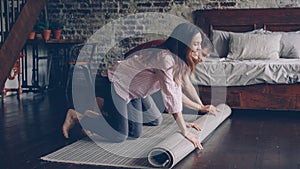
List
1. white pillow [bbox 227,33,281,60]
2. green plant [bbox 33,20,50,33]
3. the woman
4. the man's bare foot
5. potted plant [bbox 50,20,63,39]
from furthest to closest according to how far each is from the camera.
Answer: potted plant [bbox 50,20,63,39] → green plant [bbox 33,20,50,33] → white pillow [bbox 227,33,281,60] → the man's bare foot → the woman

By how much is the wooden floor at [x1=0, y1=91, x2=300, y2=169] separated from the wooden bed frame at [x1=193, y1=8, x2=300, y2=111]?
14cm

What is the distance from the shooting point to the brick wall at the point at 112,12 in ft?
23.1

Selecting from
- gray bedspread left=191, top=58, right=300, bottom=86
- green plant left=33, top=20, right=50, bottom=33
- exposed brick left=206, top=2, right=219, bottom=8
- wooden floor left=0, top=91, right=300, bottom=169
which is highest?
exposed brick left=206, top=2, right=219, bottom=8

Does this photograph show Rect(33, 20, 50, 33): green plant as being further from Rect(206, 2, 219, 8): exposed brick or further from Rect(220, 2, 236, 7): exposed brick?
Rect(220, 2, 236, 7): exposed brick

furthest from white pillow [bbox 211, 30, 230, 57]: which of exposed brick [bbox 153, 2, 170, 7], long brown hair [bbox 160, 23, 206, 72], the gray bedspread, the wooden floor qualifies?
long brown hair [bbox 160, 23, 206, 72]

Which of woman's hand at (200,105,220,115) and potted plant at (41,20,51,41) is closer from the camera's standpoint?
woman's hand at (200,105,220,115)

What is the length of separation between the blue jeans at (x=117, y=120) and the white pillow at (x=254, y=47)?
7.75 ft

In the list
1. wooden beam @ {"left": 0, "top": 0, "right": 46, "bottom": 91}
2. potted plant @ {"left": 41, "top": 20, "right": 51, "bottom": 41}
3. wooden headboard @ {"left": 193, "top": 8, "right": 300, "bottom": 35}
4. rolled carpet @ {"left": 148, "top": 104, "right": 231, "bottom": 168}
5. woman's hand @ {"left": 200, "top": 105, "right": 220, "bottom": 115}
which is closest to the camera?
rolled carpet @ {"left": 148, "top": 104, "right": 231, "bottom": 168}

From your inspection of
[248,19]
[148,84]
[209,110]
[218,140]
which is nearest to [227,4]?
[248,19]

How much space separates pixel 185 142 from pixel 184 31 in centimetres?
79

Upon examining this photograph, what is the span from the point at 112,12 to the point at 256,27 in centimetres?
234

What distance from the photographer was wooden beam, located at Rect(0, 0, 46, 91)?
5.33 metres

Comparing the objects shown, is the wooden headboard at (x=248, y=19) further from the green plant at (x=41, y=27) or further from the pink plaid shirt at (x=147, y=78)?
the pink plaid shirt at (x=147, y=78)

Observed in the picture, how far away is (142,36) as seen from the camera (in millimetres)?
7383
